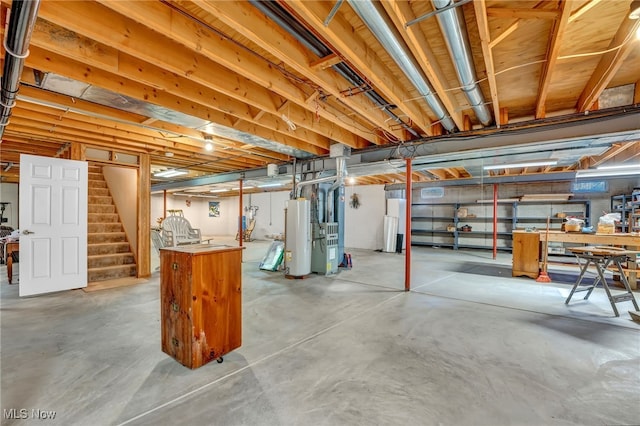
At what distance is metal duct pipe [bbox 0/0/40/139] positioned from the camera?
138 centimetres

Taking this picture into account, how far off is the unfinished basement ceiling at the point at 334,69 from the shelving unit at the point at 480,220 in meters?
5.56

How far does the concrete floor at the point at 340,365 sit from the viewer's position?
5.48 ft

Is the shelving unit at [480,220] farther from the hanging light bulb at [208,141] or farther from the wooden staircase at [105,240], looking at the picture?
the wooden staircase at [105,240]

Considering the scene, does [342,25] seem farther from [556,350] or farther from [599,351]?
[599,351]

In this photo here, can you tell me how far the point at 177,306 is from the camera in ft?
7.00

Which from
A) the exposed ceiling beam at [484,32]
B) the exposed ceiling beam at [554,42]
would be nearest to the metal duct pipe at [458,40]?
the exposed ceiling beam at [484,32]

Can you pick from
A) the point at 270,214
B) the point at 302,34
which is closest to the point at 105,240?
the point at 302,34

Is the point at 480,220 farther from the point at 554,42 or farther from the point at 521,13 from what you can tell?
the point at 521,13

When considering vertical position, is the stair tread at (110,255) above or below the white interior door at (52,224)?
below

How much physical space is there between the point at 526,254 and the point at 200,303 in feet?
19.8

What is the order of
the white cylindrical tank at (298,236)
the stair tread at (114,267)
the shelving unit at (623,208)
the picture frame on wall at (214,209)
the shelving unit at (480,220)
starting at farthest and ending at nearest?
the picture frame on wall at (214,209)
the shelving unit at (480,220)
the shelving unit at (623,208)
the white cylindrical tank at (298,236)
the stair tread at (114,267)

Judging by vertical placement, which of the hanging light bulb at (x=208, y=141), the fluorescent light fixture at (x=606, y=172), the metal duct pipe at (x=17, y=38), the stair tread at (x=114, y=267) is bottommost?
the stair tread at (x=114, y=267)

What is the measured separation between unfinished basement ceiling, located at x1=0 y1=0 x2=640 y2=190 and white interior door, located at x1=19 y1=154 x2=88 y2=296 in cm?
59

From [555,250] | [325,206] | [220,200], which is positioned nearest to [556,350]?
[325,206]
